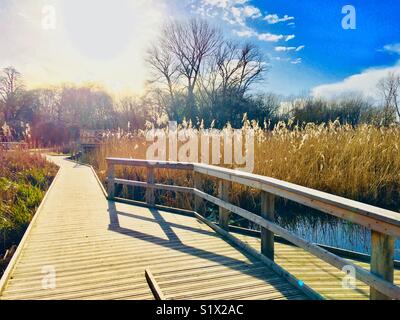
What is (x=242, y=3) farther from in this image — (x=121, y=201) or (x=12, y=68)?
(x=12, y=68)

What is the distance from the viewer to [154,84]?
33125mm

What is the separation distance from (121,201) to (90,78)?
43.6m

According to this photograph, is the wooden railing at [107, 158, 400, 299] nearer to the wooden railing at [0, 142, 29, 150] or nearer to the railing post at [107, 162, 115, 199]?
the railing post at [107, 162, 115, 199]

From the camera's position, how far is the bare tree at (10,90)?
36.4 m

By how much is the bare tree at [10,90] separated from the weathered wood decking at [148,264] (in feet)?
122

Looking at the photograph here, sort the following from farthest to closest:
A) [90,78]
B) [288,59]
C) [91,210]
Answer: [90,78] → [288,59] → [91,210]

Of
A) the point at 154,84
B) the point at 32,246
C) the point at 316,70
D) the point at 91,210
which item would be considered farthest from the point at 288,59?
the point at 154,84

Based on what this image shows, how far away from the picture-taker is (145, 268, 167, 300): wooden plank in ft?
8.52

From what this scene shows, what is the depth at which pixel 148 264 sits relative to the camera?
336cm

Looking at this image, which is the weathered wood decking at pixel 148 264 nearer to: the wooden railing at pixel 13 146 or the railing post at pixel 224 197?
the railing post at pixel 224 197

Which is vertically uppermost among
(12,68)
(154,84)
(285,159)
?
(12,68)

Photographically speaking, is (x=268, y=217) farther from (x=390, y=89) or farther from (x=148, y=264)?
(x=390, y=89)

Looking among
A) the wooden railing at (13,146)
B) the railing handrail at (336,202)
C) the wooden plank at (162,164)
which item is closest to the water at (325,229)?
the wooden plank at (162,164)

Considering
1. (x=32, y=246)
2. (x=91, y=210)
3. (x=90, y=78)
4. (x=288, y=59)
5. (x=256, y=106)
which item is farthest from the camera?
(x=90, y=78)
